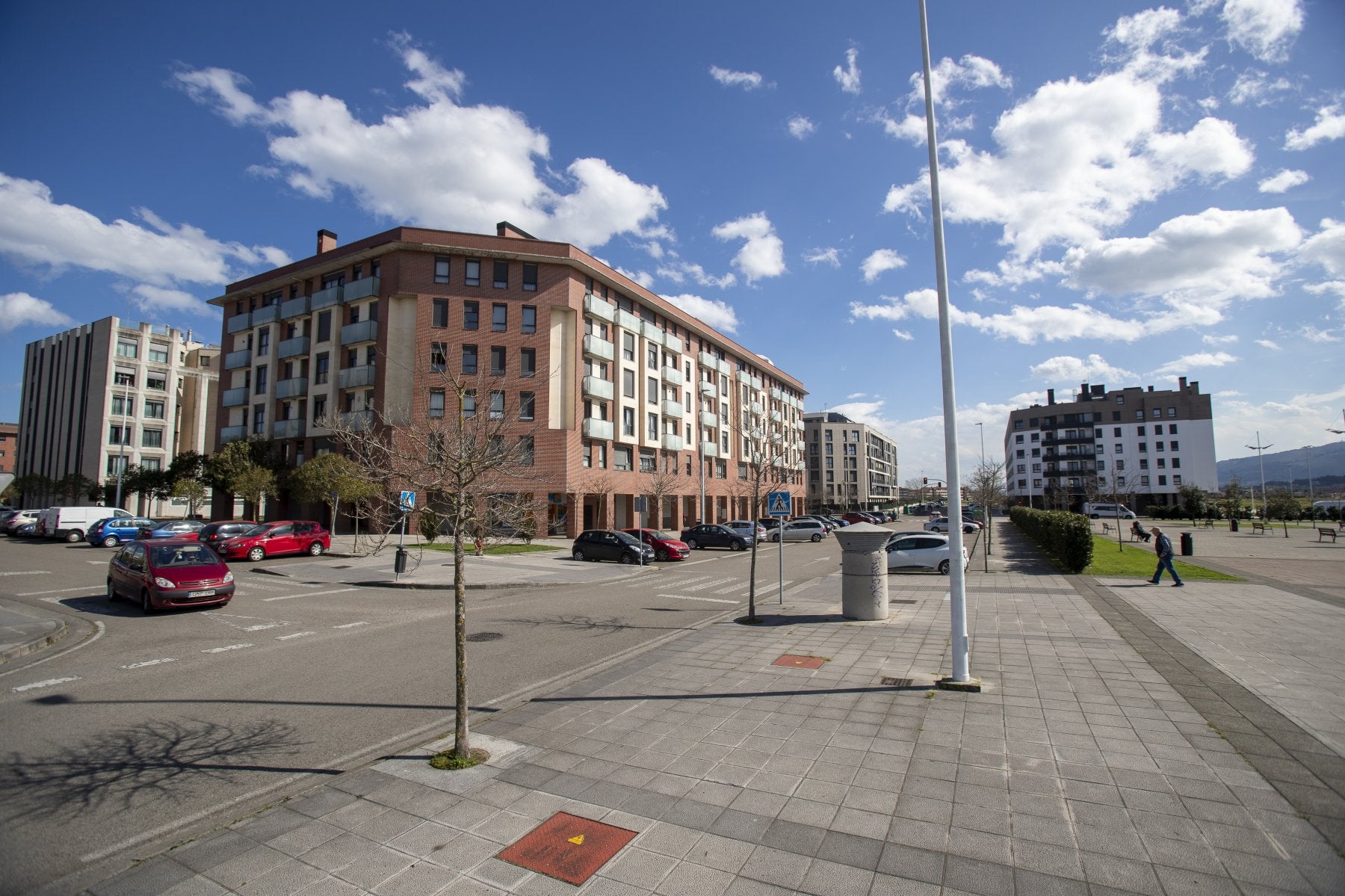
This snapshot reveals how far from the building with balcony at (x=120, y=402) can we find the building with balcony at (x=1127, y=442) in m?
107

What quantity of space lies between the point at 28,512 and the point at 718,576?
42.8 metres

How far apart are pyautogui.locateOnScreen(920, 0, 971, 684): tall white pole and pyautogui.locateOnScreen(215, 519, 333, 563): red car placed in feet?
84.6

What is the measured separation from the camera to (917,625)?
11375 mm

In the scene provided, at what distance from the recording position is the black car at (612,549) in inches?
989

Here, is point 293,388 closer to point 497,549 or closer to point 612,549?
point 497,549

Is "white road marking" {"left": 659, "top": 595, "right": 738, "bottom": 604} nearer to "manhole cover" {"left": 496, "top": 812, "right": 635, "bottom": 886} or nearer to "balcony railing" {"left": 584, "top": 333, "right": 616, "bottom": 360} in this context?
"manhole cover" {"left": 496, "top": 812, "right": 635, "bottom": 886}

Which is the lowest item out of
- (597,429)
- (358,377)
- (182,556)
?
(182,556)

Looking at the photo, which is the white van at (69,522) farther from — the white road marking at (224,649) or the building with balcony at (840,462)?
the building with balcony at (840,462)

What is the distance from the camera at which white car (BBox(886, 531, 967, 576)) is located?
69.0 ft

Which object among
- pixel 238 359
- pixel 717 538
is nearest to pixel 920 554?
pixel 717 538

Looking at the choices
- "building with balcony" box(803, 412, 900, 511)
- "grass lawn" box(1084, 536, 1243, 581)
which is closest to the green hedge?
"grass lawn" box(1084, 536, 1243, 581)

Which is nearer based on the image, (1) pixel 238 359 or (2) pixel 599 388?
(2) pixel 599 388

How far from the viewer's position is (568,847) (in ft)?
13.0

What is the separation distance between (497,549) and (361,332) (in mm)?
18864
